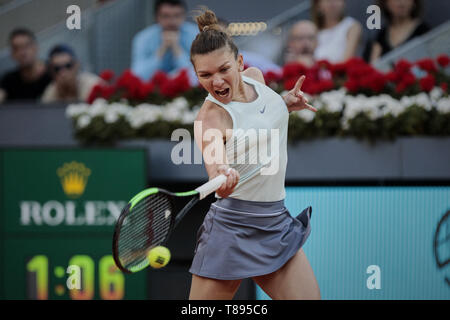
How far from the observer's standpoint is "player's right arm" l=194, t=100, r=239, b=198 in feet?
5.65

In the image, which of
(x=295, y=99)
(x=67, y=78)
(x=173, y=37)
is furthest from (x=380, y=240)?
(x=67, y=78)

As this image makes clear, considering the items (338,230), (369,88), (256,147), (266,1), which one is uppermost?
(266,1)

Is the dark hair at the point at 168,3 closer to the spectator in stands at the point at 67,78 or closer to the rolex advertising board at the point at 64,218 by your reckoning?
the spectator in stands at the point at 67,78

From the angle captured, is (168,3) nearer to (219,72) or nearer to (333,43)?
(333,43)

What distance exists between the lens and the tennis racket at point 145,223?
1.74m

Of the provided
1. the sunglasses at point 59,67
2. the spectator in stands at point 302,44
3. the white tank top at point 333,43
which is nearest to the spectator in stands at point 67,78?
the sunglasses at point 59,67

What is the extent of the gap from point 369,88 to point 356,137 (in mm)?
272

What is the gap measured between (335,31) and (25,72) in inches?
82.7

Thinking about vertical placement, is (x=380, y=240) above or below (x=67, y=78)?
below

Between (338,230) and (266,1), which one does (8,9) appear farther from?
(338,230)

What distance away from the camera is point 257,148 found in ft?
6.33

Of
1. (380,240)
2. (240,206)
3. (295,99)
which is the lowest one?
(380,240)

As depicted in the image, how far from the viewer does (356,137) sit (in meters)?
3.21
